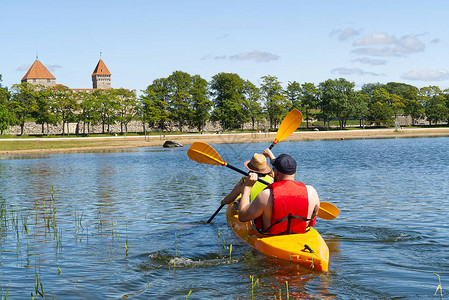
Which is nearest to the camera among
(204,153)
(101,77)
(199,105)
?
(204,153)

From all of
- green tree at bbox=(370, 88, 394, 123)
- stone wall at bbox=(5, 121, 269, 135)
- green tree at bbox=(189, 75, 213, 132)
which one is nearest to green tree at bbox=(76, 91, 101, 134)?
stone wall at bbox=(5, 121, 269, 135)

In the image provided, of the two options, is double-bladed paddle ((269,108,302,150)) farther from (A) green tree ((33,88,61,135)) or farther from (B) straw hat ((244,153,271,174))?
(A) green tree ((33,88,61,135))

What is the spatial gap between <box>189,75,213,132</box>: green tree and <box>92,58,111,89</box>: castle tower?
75.5 metres

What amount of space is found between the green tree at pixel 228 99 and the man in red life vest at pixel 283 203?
69.5 m

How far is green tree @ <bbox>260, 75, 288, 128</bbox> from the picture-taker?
79625mm

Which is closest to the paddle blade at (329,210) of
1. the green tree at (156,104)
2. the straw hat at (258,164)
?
the straw hat at (258,164)

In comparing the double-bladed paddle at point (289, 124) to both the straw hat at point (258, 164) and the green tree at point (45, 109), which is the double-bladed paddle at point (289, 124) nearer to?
the straw hat at point (258, 164)

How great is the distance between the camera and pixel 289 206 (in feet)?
21.3

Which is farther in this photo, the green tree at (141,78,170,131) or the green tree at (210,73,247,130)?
the green tree at (210,73,247,130)

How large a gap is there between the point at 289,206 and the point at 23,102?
76174mm

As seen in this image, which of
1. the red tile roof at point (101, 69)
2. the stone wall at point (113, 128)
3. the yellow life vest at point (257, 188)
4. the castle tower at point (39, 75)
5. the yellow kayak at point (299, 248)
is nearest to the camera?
the yellow kayak at point (299, 248)

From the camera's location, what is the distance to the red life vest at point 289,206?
6355mm

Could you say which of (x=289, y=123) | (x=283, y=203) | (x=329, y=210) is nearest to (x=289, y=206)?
(x=283, y=203)

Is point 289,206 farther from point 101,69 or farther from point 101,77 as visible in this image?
point 101,69
